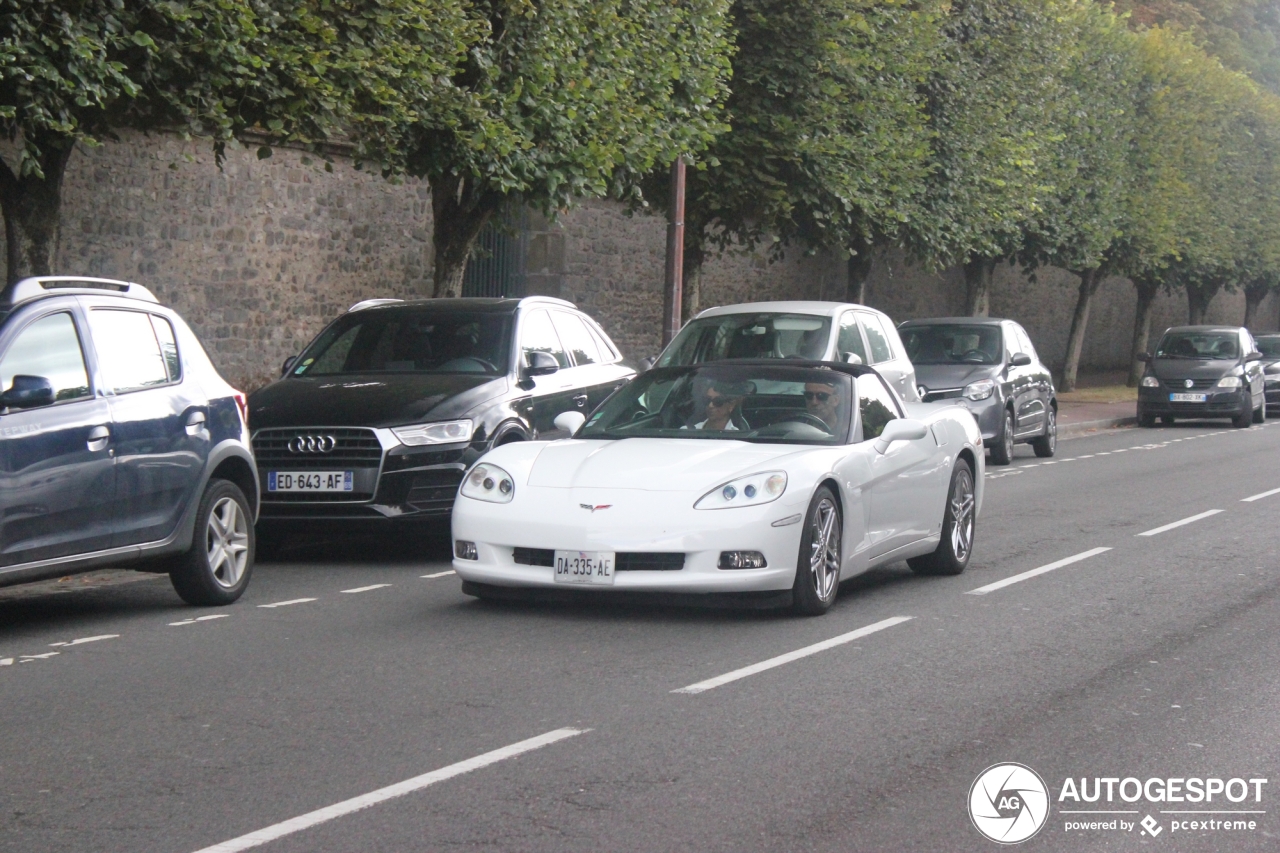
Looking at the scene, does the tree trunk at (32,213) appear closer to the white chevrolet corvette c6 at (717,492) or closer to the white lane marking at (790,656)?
the white chevrolet corvette c6 at (717,492)

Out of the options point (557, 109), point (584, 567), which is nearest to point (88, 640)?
point (584, 567)

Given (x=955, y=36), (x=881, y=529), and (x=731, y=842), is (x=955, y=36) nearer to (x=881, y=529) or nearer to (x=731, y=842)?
(x=881, y=529)

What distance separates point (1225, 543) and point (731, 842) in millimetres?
9037

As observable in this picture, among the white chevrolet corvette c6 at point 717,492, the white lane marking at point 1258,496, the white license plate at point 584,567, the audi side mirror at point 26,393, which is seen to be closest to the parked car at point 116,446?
the audi side mirror at point 26,393

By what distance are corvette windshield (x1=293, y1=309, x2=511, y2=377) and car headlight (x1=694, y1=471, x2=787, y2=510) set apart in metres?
4.34

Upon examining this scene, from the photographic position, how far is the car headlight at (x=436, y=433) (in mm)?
11586

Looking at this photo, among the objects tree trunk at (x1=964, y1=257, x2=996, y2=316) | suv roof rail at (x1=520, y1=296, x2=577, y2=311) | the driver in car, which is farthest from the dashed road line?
A: tree trunk at (x1=964, y1=257, x2=996, y2=316)

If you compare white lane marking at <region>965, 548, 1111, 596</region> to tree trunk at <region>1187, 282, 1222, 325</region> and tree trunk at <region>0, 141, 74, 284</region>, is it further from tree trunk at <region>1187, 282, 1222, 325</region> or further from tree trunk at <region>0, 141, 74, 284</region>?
tree trunk at <region>1187, 282, 1222, 325</region>

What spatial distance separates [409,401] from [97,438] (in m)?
3.58

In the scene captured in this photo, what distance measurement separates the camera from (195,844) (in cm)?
482

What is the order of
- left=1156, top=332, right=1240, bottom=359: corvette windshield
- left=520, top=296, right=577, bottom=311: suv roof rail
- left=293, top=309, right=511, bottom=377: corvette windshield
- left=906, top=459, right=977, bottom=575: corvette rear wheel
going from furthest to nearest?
left=1156, top=332, right=1240, bottom=359: corvette windshield < left=520, top=296, right=577, bottom=311: suv roof rail < left=293, top=309, right=511, bottom=377: corvette windshield < left=906, top=459, right=977, bottom=575: corvette rear wheel

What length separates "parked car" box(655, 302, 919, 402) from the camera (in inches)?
624

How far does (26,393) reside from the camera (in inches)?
314

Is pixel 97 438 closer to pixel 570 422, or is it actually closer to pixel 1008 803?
pixel 570 422
